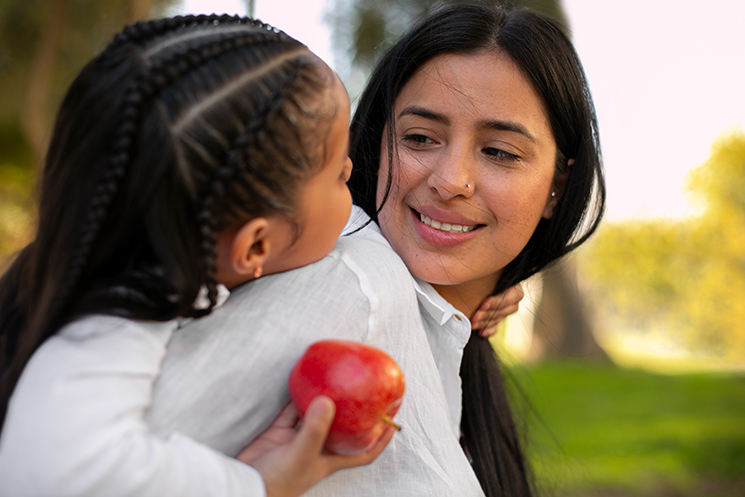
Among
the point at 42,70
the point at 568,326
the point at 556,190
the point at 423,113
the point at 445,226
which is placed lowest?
the point at 568,326

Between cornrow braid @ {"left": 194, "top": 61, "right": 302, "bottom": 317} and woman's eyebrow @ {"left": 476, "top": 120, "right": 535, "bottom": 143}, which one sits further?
woman's eyebrow @ {"left": 476, "top": 120, "right": 535, "bottom": 143}

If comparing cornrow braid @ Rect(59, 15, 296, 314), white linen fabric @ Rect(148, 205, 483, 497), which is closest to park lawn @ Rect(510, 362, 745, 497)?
white linen fabric @ Rect(148, 205, 483, 497)

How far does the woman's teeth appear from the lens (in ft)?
6.79

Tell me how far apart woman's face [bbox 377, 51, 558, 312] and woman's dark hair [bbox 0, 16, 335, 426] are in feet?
2.74

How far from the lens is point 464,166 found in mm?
1975

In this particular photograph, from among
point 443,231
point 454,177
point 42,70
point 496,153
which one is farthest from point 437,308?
point 42,70

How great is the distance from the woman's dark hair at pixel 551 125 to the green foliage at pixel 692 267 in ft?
28.0

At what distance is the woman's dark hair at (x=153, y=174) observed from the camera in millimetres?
1139

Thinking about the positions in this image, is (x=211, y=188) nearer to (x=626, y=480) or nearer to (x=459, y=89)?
(x=459, y=89)

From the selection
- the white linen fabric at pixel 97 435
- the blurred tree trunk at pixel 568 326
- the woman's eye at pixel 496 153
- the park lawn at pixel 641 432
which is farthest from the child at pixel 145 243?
the blurred tree trunk at pixel 568 326

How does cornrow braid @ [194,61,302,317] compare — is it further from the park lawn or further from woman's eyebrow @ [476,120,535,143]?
the park lawn

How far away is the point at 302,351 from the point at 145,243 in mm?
397

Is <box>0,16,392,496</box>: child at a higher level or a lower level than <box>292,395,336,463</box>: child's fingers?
higher

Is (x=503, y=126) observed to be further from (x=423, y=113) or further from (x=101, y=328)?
(x=101, y=328)
